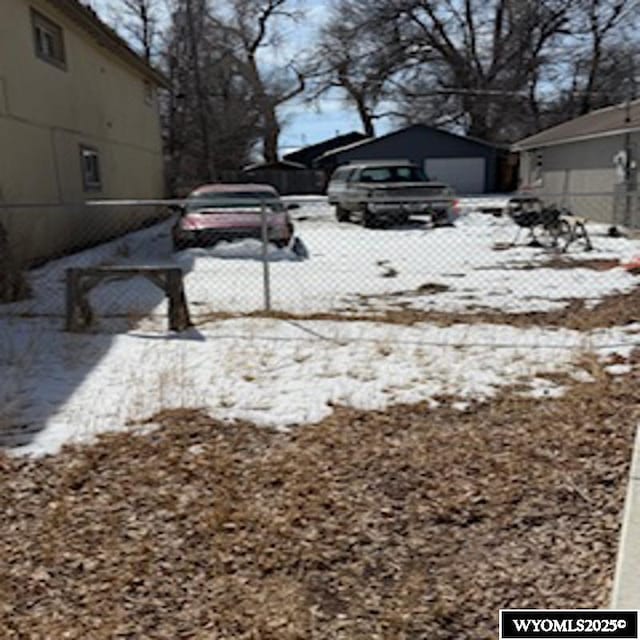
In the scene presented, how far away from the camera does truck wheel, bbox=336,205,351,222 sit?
21.6m

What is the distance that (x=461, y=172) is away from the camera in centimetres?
3503

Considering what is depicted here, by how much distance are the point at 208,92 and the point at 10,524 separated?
40.0m

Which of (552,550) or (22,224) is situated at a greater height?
(22,224)

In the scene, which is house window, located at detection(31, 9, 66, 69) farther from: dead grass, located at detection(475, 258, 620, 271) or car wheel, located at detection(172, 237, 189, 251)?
dead grass, located at detection(475, 258, 620, 271)

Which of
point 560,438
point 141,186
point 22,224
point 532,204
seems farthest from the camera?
point 141,186

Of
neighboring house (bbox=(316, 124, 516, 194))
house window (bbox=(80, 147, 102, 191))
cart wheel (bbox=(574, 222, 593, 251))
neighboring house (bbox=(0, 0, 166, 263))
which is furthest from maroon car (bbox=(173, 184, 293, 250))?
neighboring house (bbox=(316, 124, 516, 194))


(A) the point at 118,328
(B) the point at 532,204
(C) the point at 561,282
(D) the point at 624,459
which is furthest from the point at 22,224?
(B) the point at 532,204

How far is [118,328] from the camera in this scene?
677cm

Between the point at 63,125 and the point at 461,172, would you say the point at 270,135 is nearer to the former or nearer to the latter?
the point at 461,172

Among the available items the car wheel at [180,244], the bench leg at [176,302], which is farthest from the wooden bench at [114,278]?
the car wheel at [180,244]

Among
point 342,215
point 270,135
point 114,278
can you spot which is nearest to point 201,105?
point 270,135

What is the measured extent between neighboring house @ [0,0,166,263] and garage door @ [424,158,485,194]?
1922cm

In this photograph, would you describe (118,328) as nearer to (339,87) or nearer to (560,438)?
(560,438)

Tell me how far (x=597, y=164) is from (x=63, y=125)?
14.2 meters
